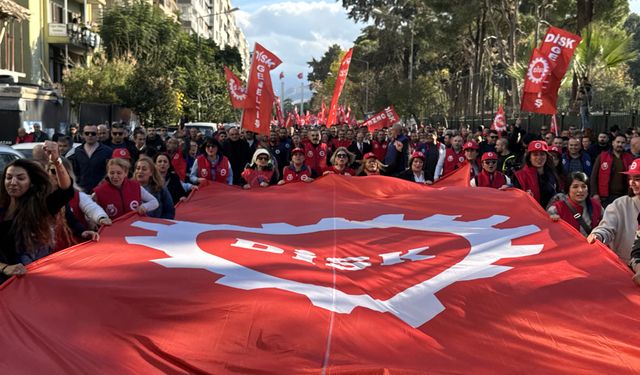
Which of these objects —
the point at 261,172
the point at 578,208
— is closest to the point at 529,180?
the point at 578,208

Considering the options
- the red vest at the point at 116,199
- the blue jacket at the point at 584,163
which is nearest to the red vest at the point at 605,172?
the blue jacket at the point at 584,163

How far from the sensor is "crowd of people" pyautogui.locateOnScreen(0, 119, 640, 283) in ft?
15.5

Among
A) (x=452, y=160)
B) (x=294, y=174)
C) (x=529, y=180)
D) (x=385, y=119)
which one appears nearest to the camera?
(x=529, y=180)

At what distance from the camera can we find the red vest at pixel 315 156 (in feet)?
42.4

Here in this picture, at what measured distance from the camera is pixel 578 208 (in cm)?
638

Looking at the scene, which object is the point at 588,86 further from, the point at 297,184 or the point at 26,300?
the point at 26,300

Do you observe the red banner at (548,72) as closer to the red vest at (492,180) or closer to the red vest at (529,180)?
the red vest at (492,180)

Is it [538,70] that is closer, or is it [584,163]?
[584,163]

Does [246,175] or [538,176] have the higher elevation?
[538,176]

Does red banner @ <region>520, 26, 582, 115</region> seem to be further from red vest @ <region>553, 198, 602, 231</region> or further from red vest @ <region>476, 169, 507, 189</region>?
red vest @ <region>553, 198, 602, 231</region>

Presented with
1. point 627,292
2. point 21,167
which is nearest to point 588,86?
point 627,292

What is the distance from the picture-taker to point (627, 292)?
4.69 meters

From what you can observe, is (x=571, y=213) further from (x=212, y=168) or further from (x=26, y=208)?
(x=212, y=168)

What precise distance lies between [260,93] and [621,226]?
9.87m
